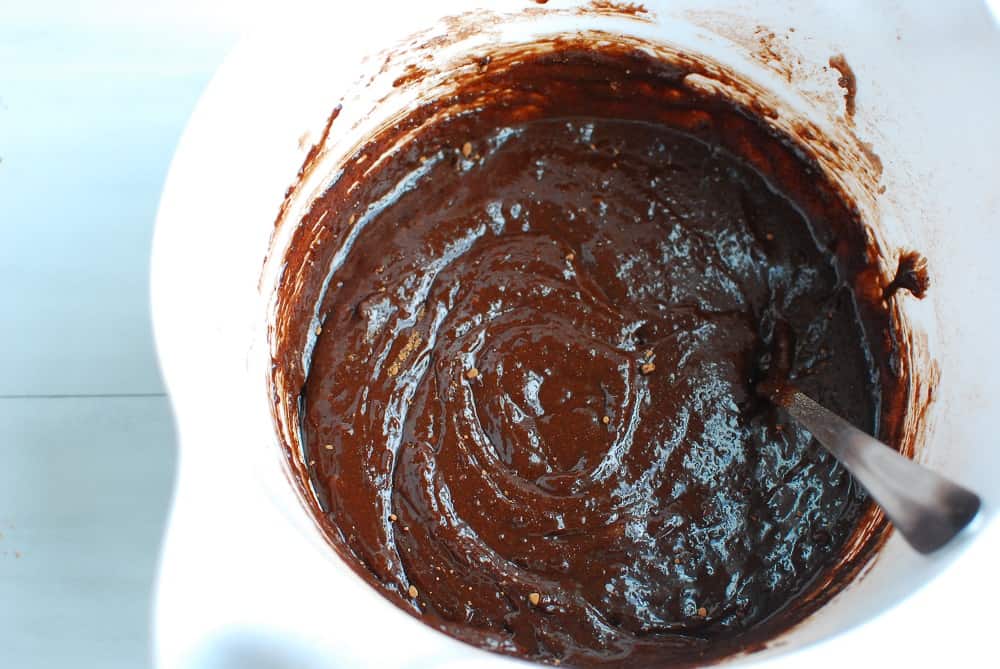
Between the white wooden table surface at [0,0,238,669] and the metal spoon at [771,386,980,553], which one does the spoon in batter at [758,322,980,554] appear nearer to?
the metal spoon at [771,386,980,553]

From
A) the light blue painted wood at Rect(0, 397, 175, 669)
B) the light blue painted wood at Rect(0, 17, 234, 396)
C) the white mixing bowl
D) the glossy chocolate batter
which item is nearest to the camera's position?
the white mixing bowl

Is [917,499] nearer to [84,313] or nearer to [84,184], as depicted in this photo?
[84,313]

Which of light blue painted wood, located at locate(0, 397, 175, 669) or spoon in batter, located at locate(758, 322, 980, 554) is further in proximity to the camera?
light blue painted wood, located at locate(0, 397, 175, 669)

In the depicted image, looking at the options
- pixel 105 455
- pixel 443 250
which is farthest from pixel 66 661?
pixel 443 250

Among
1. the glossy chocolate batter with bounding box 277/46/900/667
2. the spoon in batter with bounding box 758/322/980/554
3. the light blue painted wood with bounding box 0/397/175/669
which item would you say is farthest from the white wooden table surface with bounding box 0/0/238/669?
the spoon in batter with bounding box 758/322/980/554

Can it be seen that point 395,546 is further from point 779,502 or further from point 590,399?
point 779,502
